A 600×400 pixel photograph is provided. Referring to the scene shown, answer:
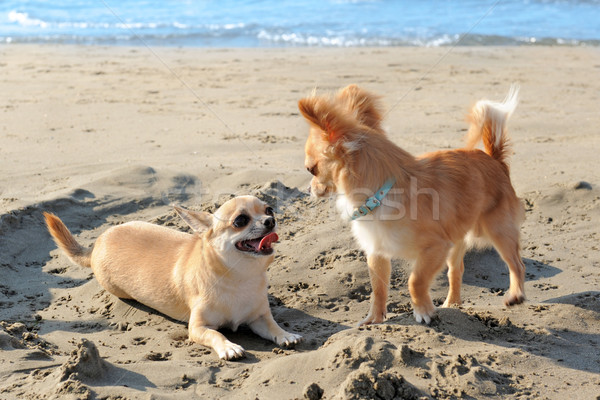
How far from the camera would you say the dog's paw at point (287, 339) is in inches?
157

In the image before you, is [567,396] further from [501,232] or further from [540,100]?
[540,100]

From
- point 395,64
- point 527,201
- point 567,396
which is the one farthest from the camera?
point 395,64

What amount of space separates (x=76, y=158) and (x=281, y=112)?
299 cm

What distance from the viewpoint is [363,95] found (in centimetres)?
435

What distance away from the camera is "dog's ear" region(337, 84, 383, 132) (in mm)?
4273

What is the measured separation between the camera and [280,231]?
571cm

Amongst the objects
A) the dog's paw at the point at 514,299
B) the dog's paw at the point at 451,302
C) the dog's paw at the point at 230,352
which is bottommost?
the dog's paw at the point at 451,302

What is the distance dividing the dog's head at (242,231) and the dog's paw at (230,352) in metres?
0.59

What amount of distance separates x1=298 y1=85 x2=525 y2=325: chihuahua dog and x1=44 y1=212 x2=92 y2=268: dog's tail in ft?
6.67

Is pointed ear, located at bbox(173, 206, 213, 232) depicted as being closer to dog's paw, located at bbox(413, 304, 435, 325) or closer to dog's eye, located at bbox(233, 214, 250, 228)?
dog's eye, located at bbox(233, 214, 250, 228)

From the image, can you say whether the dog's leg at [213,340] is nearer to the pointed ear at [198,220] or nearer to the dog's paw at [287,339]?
the dog's paw at [287,339]

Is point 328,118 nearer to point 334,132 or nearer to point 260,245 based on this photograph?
point 334,132

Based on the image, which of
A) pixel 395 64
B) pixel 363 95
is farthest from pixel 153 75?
pixel 363 95

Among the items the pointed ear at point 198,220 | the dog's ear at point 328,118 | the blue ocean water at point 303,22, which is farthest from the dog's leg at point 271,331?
the blue ocean water at point 303,22
